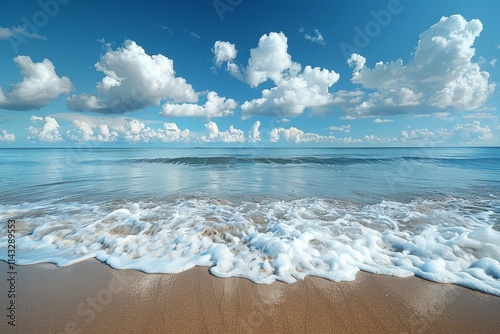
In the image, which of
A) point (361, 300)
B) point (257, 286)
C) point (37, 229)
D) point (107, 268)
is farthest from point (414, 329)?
point (37, 229)

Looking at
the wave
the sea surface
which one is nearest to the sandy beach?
the sea surface

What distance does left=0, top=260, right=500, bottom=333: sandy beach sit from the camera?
8.01ft

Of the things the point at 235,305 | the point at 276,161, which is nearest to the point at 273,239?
the point at 235,305

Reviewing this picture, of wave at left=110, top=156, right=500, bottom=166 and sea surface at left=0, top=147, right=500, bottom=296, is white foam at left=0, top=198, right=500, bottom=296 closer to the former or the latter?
sea surface at left=0, top=147, right=500, bottom=296

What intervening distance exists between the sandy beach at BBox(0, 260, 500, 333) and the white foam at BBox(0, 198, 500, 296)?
0.25 m

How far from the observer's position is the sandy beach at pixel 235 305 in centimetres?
244

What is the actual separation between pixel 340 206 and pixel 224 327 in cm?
569

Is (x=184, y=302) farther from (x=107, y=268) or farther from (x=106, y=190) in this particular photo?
(x=106, y=190)

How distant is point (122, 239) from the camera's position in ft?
14.9

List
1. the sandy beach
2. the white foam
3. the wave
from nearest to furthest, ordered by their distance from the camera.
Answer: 1. the sandy beach
2. the white foam
3. the wave

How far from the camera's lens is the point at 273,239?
178 inches

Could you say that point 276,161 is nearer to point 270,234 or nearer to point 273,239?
point 270,234

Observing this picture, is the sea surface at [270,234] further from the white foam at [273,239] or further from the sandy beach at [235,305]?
the sandy beach at [235,305]

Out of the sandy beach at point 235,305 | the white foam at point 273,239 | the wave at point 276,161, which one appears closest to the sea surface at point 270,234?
the white foam at point 273,239
